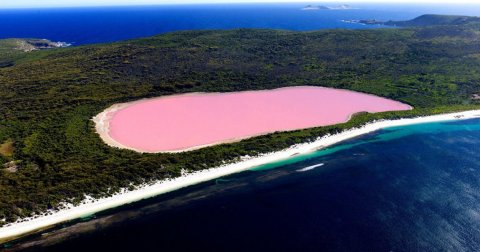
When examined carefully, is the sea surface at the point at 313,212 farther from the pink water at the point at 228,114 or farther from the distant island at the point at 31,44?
the distant island at the point at 31,44

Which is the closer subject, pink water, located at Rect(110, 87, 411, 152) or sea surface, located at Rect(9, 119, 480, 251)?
sea surface, located at Rect(9, 119, 480, 251)

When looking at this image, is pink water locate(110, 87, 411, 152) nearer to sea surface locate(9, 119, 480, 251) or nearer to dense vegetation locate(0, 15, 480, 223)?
dense vegetation locate(0, 15, 480, 223)

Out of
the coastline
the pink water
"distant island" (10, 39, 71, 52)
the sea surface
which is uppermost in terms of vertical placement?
"distant island" (10, 39, 71, 52)

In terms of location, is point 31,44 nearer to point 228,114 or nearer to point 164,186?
point 228,114

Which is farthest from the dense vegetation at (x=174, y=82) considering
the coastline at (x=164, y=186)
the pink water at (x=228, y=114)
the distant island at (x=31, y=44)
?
the distant island at (x=31, y=44)

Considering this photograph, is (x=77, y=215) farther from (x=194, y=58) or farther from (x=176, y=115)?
(x=194, y=58)

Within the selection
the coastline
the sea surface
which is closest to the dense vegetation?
the coastline

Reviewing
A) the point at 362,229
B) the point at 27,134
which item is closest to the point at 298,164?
the point at 362,229

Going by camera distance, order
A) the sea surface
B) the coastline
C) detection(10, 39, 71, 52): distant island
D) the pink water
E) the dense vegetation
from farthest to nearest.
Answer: detection(10, 39, 71, 52): distant island → the pink water → the dense vegetation → the coastline → the sea surface
